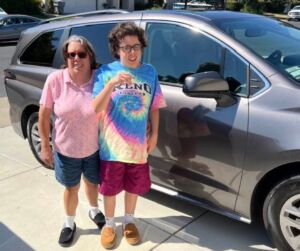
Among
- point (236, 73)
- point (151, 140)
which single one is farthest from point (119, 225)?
point (236, 73)

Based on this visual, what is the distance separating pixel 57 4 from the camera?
105ft

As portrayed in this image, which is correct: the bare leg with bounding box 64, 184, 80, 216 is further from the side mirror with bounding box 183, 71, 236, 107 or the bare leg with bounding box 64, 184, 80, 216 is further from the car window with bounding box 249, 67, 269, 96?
the car window with bounding box 249, 67, 269, 96

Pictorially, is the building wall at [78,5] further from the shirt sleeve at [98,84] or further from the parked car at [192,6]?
the shirt sleeve at [98,84]

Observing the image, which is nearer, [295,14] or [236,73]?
[236,73]

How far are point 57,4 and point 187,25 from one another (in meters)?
30.9

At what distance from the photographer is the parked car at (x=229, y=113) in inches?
105

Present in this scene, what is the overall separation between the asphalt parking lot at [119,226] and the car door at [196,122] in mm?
304

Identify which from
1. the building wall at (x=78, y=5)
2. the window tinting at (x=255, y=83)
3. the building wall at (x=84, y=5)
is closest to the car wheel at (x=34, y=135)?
the window tinting at (x=255, y=83)

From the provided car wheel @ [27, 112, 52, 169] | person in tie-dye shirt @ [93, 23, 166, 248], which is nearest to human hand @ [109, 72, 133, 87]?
person in tie-dye shirt @ [93, 23, 166, 248]

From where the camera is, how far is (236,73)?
9.57 feet

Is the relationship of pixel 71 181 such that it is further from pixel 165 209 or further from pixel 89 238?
pixel 165 209

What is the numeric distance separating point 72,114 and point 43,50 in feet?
5.73

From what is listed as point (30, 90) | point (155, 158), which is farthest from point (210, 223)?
point (30, 90)

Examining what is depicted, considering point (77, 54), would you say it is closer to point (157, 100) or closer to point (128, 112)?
point (128, 112)
